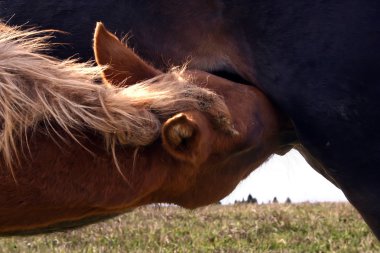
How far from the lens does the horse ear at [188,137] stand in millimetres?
1678

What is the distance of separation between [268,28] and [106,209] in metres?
0.76

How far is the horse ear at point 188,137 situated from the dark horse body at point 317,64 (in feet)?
1.59

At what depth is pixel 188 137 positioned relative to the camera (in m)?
1.71

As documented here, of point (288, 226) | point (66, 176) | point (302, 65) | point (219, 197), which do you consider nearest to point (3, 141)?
point (66, 176)

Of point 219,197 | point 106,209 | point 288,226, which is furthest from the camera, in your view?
point 288,226

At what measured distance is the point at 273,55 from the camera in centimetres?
228

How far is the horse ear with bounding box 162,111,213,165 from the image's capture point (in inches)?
66.1

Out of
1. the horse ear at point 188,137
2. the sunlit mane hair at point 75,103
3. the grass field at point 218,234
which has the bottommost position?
the horse ear at point 188,137

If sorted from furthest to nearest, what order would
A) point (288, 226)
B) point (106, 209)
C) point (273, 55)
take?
point (288, 226)
point (273, 55)
point (106, 209)

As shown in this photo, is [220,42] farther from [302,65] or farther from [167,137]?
[167,137]

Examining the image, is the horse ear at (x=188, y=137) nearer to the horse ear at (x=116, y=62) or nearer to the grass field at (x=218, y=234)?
the horse ear at (x=116, y=62)

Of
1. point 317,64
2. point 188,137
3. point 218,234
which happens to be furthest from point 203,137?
point 218,234

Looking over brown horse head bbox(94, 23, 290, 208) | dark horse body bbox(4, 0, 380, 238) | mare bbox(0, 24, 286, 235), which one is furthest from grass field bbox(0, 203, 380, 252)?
mare bbox(0, 24, 286, 235)

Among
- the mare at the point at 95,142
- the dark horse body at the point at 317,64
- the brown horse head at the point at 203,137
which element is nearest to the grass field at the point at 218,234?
the dark horse body at the point at 317,64
